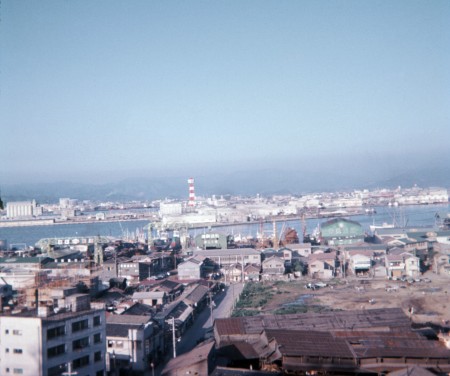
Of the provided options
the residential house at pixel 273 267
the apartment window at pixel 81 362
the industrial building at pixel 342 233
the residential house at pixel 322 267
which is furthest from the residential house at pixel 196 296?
the industrial building at pixel 342 233

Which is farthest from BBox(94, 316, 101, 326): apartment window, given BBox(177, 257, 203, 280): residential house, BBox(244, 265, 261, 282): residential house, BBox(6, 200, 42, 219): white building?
BBox(6, 200, 42, 219): white building

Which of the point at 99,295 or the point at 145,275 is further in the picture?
the point at 145,275

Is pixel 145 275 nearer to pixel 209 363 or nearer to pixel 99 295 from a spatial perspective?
pixel 99 295

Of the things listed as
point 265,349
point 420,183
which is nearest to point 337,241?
point 265,349

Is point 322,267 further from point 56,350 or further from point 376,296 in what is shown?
point 56,350

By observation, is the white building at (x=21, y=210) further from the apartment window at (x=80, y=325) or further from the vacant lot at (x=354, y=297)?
the apartment window at (x=80, y=325)

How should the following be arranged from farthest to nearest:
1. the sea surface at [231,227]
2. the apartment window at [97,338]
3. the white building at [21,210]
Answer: the white building at [21,210]
the sea surface at [231,227]
the apartment window at [97,338]
